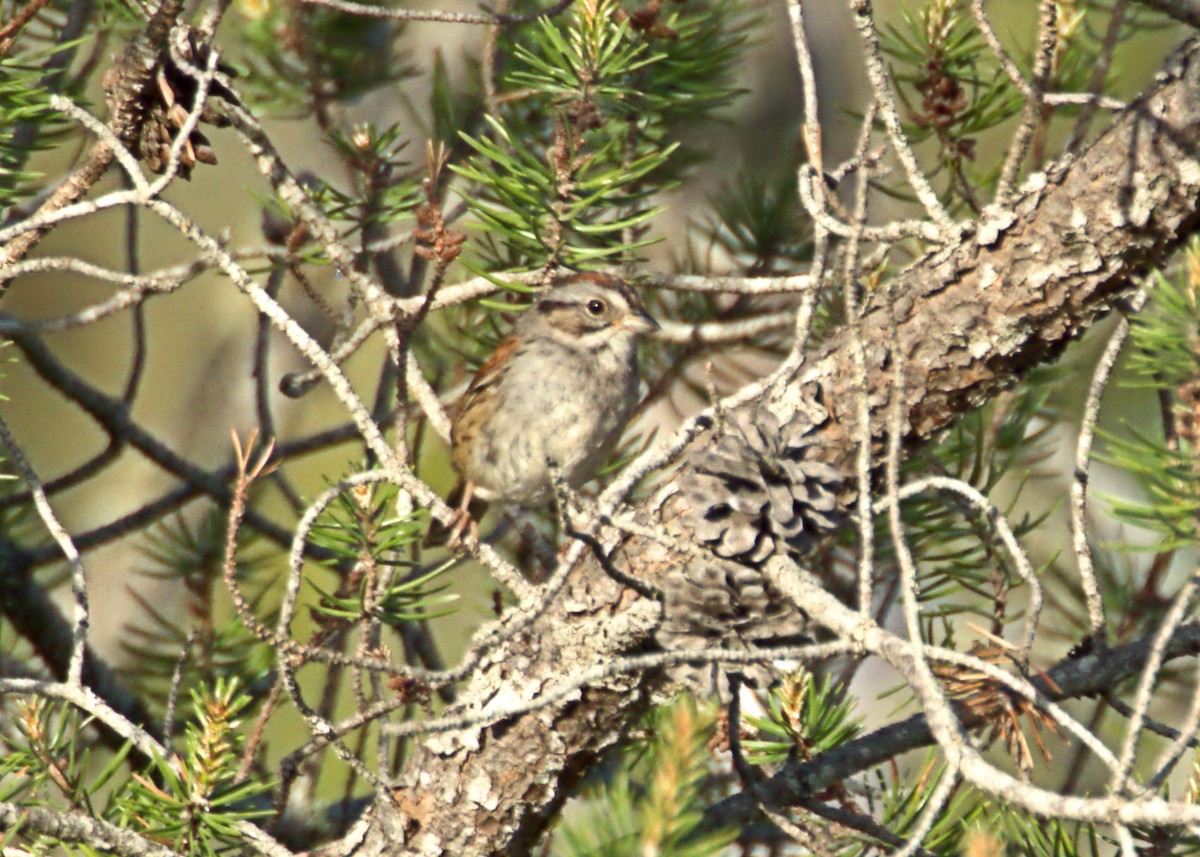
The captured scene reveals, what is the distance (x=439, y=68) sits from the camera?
314cm

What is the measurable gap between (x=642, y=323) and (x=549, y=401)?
473 millimetres

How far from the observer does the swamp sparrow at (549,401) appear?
3.59 metres

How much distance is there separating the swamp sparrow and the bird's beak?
0.07m

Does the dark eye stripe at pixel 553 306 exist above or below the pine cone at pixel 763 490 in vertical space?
below

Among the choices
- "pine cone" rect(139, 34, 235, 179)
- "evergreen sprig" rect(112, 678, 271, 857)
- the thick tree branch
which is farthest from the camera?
"pine cone" rect(139, 34, 235, 179)

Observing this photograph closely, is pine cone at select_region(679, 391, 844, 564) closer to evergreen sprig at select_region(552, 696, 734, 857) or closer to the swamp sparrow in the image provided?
evergreen sprig at select_region(552, 696, 734, 857)

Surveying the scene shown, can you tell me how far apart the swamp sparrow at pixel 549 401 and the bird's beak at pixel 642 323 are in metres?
0.07

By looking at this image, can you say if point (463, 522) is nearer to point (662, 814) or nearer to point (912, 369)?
point (912, 369)

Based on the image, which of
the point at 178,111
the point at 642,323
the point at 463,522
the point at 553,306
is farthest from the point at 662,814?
the point at 553,306

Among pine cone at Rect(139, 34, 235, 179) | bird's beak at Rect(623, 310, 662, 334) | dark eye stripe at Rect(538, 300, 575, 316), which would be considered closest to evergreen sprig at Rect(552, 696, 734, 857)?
pine cone at Rect(139, 34, 235, 179)

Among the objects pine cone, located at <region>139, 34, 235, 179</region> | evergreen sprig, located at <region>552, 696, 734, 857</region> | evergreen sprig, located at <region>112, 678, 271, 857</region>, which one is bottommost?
evergreen sprig, located at <region>112, 678, 271, 857</region>

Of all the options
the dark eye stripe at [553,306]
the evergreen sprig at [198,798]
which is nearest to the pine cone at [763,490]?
the evergreen sprig at [198,798]

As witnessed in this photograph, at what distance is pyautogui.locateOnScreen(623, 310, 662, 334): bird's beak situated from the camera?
327 cm

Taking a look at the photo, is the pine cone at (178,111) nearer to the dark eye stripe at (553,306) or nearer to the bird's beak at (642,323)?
the bird's beak at (642,323)
